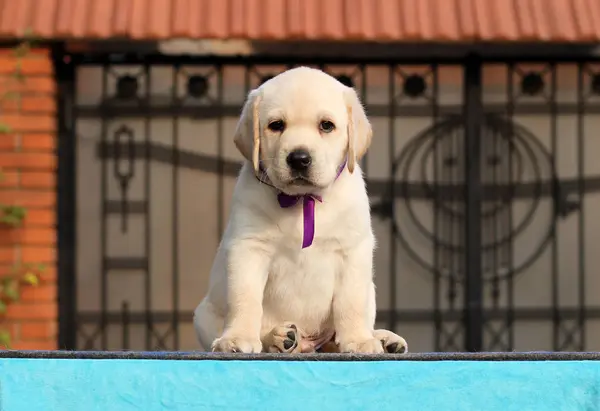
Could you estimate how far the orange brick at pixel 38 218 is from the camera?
621 cm

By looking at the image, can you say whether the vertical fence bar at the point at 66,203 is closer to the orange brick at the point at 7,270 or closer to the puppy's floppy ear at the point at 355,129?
the orange brick at the point at 7,270

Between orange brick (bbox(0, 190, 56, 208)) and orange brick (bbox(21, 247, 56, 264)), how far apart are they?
0.88 ft

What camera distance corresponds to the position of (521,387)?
266 centimetres

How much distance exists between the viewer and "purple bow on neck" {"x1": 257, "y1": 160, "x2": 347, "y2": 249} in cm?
313

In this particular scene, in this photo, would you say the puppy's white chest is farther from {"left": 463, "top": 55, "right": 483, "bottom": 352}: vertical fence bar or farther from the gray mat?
{"left": 463, "top": 55, "right": 483, "bottom": 352}: vertical fence bar

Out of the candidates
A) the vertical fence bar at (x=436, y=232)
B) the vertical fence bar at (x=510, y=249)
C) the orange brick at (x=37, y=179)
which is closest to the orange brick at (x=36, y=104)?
the orange brick at (x=37, y=179)

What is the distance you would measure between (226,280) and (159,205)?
3.46 m

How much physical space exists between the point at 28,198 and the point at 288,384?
13.1 feet

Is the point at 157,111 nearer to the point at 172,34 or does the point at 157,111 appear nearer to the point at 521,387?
the point at 172,34

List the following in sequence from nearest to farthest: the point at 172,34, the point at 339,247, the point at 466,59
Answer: the point at 339,247 → the point at 172,34 → the point at 466,59

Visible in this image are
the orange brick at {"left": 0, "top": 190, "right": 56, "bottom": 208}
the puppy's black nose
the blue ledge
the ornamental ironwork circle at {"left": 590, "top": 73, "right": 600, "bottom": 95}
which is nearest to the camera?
the blue ledge

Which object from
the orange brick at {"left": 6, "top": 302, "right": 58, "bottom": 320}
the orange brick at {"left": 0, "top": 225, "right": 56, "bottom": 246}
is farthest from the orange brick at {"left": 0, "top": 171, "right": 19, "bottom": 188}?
the orange brick at {"left": 6, "top": 302, "right": 58, "bottom": 320}

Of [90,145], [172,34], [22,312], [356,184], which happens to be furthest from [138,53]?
[356,184]

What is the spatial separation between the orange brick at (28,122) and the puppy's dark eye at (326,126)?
3.57 meters
